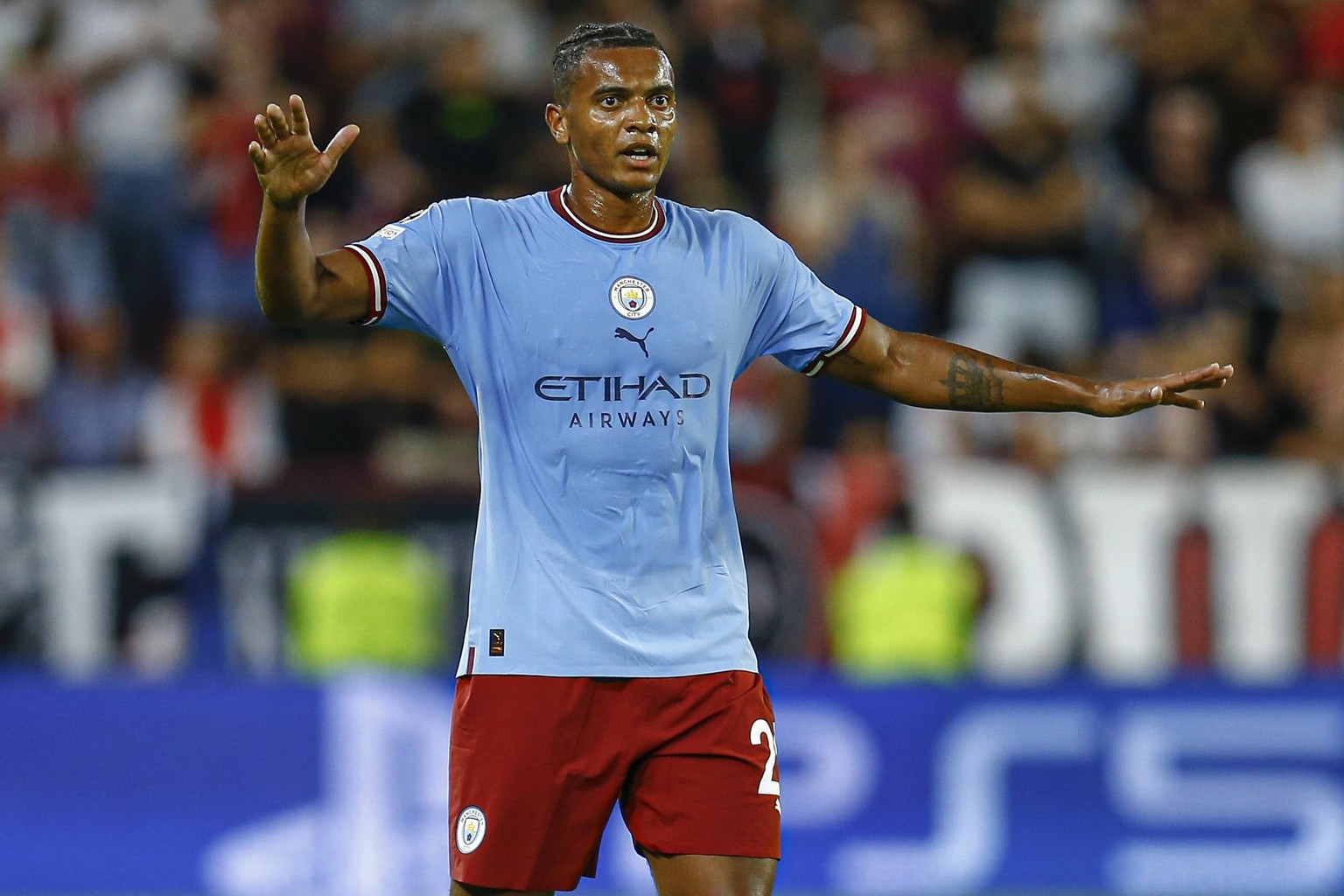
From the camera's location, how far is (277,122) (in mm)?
4176

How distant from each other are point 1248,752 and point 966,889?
140 centimetres

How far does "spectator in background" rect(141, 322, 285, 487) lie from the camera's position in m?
11.1

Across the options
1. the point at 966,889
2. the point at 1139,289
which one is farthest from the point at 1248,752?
the point at 1139,289

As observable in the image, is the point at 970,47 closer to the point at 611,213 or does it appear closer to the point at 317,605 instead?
the point at 317,605

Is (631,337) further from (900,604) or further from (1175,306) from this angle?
(1175,306)

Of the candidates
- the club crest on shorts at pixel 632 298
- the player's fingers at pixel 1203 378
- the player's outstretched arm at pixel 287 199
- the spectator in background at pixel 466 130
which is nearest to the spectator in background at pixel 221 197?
the spectator in background at pixel 466 130

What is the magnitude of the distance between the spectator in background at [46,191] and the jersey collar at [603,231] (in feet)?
25.7

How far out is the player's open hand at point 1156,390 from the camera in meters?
4.66

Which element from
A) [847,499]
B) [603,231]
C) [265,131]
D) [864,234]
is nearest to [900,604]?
[847,499]

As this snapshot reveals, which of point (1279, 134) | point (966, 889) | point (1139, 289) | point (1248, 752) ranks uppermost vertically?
point (1279, 134)

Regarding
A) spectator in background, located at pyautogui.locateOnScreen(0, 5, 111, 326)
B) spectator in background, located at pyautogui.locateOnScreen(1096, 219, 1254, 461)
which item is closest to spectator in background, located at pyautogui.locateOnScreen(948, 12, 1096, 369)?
spectator in background, located at pyautogui.locateOnScreen(1096, 219, 1254, 461)

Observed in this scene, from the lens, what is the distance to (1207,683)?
9.32 meters

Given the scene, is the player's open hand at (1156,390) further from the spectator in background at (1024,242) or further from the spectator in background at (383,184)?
the spectator in background at (383,184)

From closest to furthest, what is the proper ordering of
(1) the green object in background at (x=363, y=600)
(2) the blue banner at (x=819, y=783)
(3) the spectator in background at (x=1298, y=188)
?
(2) the blue banner at (x=819, y=783)
(1) the green object in background at (x=363, y=600)
(3) the spectator in background at (x=1298, y=188)
